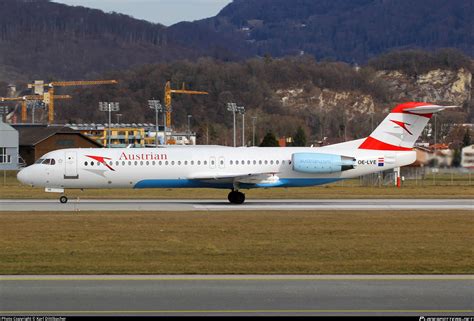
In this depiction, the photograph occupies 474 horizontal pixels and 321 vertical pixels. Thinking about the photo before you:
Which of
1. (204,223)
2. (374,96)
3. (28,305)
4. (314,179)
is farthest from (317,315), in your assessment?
(374,96)

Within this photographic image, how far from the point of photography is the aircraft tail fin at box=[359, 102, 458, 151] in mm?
42688

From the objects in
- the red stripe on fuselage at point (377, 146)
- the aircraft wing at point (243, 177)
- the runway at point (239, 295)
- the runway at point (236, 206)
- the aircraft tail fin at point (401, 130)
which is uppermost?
the aircraft tail fin at point (401, 130)

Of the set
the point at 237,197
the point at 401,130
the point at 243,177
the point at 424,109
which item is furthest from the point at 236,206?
the point at 424,109

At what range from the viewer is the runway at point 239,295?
15375mm

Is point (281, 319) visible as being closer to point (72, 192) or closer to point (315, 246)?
point (315, 246)

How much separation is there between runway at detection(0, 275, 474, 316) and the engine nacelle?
21.6 m

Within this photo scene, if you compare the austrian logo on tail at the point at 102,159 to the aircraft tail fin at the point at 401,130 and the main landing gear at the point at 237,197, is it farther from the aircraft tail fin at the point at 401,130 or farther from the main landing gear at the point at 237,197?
the aircraft tail fin at the point at 401,130

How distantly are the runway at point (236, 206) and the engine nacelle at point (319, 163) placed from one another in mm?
1677

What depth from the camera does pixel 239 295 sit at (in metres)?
17.0

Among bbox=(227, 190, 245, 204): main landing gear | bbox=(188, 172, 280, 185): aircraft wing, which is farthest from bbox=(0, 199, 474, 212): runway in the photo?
bbox=(188, 172, 280, 185): aircraft wing

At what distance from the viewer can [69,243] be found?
2623 cm

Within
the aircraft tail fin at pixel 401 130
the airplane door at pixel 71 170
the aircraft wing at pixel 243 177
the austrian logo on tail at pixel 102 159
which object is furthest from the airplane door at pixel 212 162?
the aircraft tail fin at pixel 401 130

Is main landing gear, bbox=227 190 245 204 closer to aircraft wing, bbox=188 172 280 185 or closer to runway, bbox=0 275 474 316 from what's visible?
aircraft wing, bbox=188 172 280 185

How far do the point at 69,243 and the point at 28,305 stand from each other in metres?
→ 10.5
